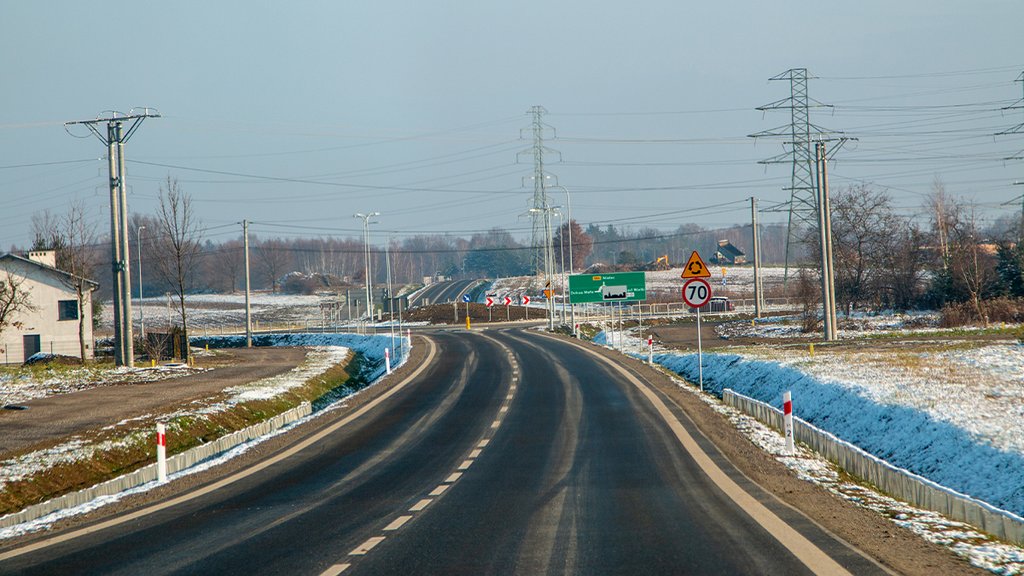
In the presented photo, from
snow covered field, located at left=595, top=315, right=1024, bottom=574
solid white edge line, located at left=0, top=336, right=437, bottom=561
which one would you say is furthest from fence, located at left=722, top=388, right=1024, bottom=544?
solid white edge line, located at left=0, top=336, right=437, bottom=561

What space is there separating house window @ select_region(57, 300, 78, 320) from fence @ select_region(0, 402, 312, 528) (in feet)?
134

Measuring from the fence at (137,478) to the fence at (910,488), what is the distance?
11.7 meters

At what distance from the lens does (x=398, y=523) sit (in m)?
9.48

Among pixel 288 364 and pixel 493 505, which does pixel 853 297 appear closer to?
pixel 288 364

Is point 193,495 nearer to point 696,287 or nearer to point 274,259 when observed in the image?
point 696,287

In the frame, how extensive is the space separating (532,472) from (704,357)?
82.2 feet

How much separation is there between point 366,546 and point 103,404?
21049mm

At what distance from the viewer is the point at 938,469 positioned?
16.1 m

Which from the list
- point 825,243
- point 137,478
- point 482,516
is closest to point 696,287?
point 137,478

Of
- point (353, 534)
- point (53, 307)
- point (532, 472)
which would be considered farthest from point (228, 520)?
point (53, 307)

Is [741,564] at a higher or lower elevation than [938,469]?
higher

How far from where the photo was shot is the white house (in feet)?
179

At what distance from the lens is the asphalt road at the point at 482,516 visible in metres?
7.61

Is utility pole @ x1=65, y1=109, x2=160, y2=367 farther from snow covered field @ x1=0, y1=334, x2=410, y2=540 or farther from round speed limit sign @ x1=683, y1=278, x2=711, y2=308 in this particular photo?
round speed limit sign @ x1=683, y1=278, x2=711, y2=308
